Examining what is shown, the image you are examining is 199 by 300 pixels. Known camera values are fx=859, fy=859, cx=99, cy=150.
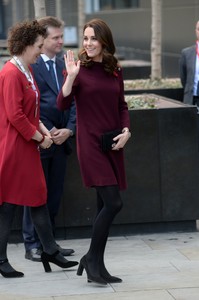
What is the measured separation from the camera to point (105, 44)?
6305mm

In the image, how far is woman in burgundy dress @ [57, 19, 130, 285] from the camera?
629 centimetres

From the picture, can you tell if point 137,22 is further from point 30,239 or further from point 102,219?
point 102,219

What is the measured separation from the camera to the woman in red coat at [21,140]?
21.1 feet

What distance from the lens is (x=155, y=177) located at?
818 cm

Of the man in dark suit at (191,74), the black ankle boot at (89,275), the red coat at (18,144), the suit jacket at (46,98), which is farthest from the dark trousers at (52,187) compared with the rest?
the man in dark suit at (191,74)

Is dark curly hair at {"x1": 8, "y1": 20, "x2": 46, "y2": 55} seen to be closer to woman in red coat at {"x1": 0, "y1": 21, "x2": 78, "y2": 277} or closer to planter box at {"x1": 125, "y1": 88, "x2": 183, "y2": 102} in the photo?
woman in red coat at {"x1": 0, "y1": 21, "x2": 78, "y2": 277}

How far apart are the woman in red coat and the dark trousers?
74 cm

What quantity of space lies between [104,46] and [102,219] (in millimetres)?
1275

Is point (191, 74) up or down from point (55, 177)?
up

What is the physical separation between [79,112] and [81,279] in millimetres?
1309

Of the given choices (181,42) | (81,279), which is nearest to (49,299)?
(81,279)

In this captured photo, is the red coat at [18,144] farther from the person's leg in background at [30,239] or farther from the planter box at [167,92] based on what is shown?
the planter box at [167,92]

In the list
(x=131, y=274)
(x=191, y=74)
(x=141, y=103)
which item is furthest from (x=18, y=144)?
(x=191, y=74)

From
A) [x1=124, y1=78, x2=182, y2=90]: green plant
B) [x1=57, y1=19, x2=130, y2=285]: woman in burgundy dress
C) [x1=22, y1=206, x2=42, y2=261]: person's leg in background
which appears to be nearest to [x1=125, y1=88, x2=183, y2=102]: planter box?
[x1=124, y1=78, x2=182, y2=90]: green plant
